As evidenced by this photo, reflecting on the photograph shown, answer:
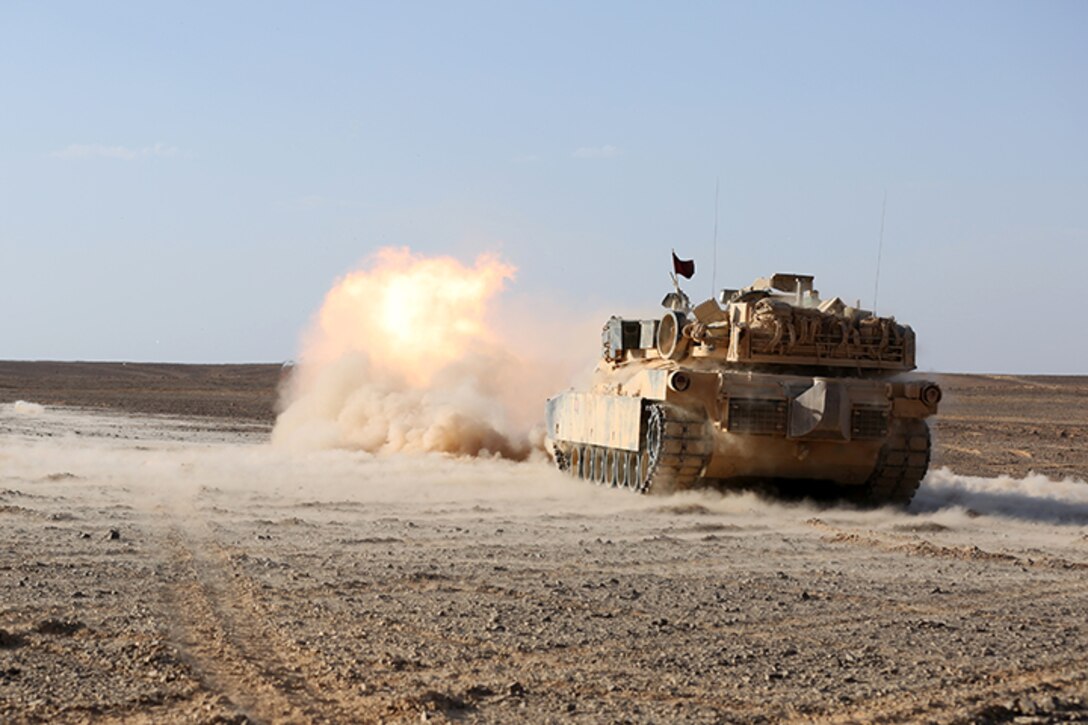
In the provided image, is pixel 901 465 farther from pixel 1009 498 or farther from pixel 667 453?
pixel 667 453

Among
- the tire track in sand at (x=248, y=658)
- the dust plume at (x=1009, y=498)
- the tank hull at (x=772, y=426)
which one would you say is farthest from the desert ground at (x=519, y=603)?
the tank hull at (x=772, y=426)

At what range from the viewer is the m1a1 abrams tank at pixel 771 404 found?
1950 cm

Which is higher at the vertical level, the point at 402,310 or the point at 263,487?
the point at 402,310

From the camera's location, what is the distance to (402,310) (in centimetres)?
3334

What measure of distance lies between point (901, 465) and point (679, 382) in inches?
126

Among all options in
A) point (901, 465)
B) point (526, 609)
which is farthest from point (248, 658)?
point (901, 465)

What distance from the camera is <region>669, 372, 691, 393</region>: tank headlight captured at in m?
19.5

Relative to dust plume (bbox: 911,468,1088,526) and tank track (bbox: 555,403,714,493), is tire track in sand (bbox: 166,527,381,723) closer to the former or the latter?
tank track (bbox: 555,403,714,493)

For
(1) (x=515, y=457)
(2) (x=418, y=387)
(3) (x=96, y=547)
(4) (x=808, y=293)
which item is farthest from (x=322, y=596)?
(2) (x=418, y=387)

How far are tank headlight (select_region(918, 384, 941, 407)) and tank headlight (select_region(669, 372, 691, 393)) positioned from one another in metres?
3.03

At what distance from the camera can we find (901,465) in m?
20.4

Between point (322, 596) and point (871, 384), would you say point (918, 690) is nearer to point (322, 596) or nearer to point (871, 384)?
point (322, 596)

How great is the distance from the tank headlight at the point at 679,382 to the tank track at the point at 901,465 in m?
2.79

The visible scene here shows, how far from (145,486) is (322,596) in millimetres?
10168
